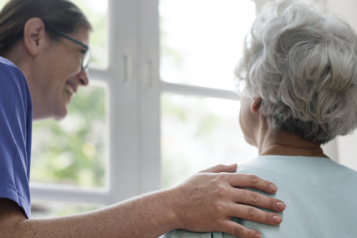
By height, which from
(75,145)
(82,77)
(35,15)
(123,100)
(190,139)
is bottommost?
(75,145)

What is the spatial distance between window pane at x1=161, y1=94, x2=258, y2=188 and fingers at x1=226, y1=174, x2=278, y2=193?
3.65 m

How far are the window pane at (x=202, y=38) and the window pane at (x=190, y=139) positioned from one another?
2400 mm

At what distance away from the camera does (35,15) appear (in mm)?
1406

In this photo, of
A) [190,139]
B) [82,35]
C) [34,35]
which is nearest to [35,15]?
[34,35]

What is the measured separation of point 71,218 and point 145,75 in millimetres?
1085

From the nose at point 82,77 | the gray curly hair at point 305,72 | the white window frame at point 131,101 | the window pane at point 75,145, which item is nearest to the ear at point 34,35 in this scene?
the nose at point 82,77

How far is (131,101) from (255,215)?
41.0 inches

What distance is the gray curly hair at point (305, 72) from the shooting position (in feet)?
3.76

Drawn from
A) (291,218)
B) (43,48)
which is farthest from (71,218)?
(43,48)

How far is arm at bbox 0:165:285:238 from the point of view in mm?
985

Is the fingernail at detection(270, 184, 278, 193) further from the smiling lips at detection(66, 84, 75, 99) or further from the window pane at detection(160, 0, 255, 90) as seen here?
the window pane at detection(160, 0, 255, 90)

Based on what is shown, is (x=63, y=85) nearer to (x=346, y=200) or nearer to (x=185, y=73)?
(x=185, y=73)

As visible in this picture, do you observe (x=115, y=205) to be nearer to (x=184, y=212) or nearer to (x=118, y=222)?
(x=118, y=222)

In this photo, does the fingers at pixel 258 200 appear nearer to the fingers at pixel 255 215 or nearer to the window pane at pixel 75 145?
the fingers at pixel 255 215
